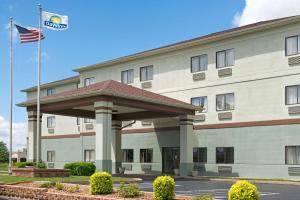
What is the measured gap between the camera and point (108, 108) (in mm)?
26219

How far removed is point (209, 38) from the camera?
3288 cm

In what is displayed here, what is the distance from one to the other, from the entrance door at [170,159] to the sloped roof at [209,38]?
774 centimetres

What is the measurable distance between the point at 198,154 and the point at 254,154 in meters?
5.02

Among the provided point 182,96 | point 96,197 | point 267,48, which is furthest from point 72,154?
point 96,197

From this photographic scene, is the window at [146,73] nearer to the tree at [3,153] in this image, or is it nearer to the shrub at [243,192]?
the shrub at [243,192]

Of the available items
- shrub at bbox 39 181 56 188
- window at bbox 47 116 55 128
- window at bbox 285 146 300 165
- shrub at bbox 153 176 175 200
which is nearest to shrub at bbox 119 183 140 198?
shrub at bbox 153 176 175 200

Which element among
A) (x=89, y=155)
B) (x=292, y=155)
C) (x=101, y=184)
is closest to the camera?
(x=101, y=184)

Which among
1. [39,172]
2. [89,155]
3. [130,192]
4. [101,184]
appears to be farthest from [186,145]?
[130,192]

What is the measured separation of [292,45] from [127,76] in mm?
15238

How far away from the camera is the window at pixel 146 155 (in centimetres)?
3781

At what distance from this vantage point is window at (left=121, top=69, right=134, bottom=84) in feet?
128

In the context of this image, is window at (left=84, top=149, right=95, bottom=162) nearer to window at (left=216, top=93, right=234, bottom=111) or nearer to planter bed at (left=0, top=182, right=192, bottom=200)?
window at (left=216, top=93, right=234, bottom=111)

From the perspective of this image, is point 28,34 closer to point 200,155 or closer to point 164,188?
point 200,155

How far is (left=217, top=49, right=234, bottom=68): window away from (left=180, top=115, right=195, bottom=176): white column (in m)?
4.35
